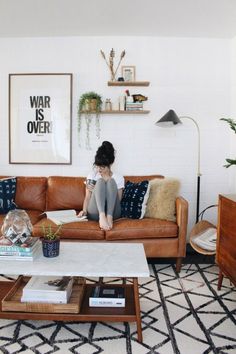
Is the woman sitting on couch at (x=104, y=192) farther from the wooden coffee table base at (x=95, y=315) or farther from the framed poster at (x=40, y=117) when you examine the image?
the wooden coffee table base at (x=95, y=315)

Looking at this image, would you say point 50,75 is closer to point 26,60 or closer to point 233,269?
point 26,60

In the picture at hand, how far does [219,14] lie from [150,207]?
1.95 meters

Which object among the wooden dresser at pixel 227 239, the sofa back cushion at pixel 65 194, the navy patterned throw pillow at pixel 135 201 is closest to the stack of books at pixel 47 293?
the wooden dresser at pixel 227 239

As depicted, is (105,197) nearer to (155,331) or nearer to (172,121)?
(172,121)

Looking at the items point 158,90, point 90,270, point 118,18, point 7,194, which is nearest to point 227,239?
point 90,270

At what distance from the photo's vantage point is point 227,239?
2.23 m

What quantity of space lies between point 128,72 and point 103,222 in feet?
5.99

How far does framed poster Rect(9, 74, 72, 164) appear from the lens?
3.56 meters

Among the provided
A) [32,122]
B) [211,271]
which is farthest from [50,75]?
[211,271]

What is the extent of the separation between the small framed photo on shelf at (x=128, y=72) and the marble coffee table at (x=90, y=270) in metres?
2.25

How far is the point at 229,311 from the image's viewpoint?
207cm

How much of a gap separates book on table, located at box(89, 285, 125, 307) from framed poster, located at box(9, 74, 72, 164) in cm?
203

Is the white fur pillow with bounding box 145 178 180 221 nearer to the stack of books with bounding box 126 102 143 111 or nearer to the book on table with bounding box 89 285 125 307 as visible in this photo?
the stack of books with bounding box 126 102 143 111

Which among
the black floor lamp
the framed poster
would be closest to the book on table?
the black floor lamp
